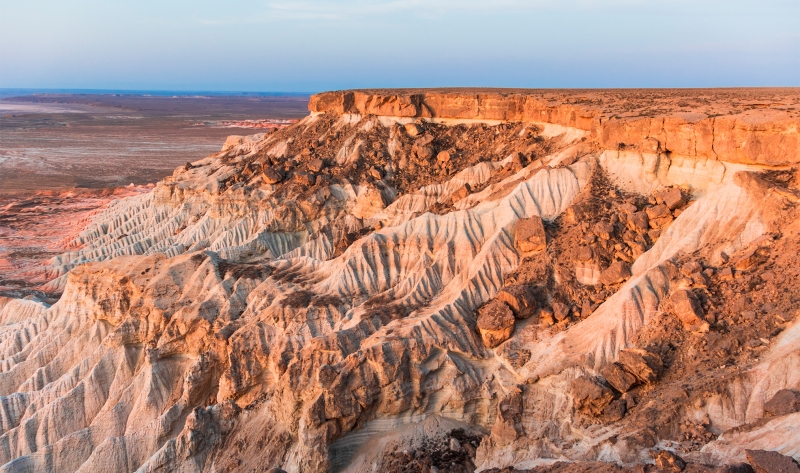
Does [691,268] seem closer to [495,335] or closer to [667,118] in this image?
[495,335]

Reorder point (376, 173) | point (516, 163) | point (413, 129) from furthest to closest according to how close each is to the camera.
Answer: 1. point (413, 129)
2. point (376, 173)
3. point (516, 163)

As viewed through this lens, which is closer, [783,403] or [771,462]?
[771,462]

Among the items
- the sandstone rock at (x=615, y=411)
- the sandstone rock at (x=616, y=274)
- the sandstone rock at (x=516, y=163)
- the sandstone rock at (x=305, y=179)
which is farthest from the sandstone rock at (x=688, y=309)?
the sandstone rock at (x=305, y=179)

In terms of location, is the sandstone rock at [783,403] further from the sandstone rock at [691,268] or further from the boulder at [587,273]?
the boulder at [587,273]

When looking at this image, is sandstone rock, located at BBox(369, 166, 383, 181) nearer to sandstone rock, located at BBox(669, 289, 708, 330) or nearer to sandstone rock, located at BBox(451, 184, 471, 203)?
sandstone rock, located at BBox(451, 184, 471, 203)

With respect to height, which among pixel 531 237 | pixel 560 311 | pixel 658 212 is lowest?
pixel 560 311

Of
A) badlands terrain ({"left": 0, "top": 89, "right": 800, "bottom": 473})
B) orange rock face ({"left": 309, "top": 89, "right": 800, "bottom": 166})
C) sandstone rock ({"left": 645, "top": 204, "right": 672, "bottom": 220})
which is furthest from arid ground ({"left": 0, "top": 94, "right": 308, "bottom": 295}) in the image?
sandstone rock ({"left": 645, "top": 204, "right": 672, "bottom": 220})

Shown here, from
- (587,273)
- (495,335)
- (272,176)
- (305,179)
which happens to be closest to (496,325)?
(495,335)
